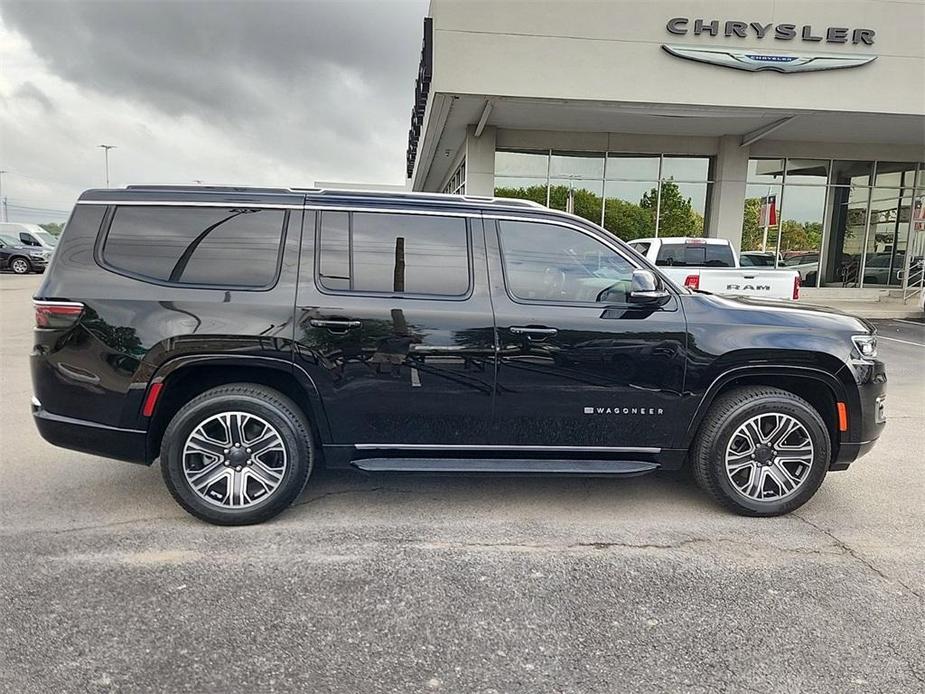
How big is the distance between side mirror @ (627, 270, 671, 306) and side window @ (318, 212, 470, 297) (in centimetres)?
100

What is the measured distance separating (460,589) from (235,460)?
1.56 m

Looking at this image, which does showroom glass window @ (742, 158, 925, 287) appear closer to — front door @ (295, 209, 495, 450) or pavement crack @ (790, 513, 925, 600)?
pavement crack @ (790, 513, 925, 600)

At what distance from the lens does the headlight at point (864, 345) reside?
382 cm

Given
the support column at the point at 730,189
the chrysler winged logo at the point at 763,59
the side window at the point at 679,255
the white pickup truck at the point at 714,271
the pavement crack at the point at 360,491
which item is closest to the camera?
the pavement crack at the point at 360,491

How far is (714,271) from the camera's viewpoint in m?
10.6

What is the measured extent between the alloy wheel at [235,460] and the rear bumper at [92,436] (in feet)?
1.07

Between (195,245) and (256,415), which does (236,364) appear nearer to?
(256,415)

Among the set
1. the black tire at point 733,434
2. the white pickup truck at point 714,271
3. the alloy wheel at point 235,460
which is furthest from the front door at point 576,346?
the white pickup truck at point 714,271

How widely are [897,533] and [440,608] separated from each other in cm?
288

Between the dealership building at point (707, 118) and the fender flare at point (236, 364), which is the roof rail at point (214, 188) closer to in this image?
the fender flare at point (236, 364)

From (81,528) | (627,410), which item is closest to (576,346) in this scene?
(627,410)

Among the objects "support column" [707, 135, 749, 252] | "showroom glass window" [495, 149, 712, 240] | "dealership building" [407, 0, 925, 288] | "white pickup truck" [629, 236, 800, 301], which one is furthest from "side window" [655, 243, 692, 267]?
"support column" [707, 135, 749, 252]

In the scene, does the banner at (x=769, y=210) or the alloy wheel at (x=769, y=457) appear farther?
the banner at (x=769, y=210)

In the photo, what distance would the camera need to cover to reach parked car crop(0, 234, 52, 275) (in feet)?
81.0
